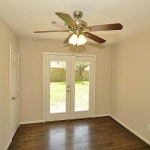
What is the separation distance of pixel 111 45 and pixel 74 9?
8.77 feet

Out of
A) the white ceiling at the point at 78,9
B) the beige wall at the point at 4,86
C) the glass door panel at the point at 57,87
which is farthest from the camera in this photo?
the glass door panel at the point at 57,87

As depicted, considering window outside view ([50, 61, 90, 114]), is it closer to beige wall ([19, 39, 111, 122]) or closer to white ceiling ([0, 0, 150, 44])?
beige wall ([19, 39, 111, 122])

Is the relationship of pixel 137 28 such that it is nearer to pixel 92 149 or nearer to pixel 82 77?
pixel 82 77

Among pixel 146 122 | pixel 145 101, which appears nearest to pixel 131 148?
pixel 146 122

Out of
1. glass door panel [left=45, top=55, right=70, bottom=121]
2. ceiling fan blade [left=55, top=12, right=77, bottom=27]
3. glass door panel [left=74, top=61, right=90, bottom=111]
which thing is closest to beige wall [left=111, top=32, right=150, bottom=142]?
glass door panel [left=74, top=61, right=90, bottom=111]

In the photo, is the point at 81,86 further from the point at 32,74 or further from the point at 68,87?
the point at 32,74

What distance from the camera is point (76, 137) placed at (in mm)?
2898

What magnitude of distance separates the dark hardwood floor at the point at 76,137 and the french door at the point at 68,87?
35cm

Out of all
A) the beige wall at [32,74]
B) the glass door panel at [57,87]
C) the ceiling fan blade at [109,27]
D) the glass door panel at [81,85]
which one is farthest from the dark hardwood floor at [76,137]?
the ceiling fan blade at [109,27]

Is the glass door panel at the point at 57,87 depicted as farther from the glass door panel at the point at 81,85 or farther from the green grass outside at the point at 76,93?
the glass door panel at the point at 81,85

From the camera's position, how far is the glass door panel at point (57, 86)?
147 inches

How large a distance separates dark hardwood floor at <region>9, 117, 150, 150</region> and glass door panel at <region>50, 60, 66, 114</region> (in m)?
0.46

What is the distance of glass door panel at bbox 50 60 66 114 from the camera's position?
3.73 m

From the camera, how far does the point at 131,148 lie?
2.54 metres
